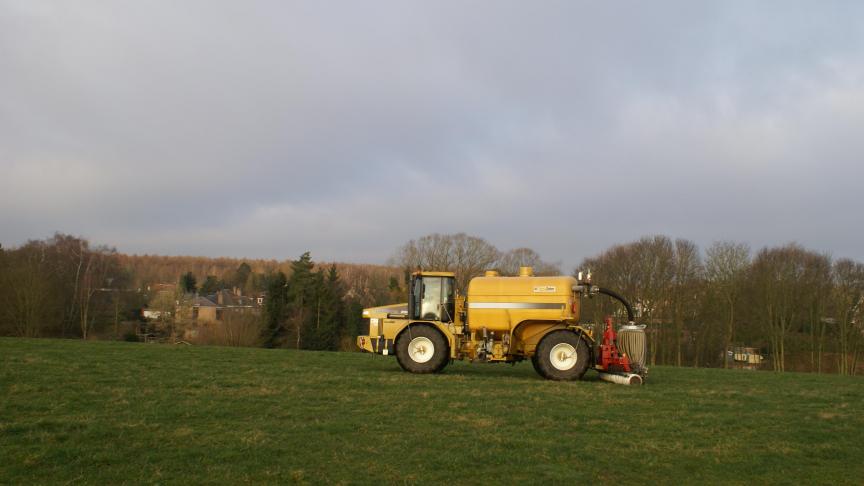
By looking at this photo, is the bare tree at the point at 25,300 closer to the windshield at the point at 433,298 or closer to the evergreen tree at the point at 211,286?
the windshield at the point at 433,298

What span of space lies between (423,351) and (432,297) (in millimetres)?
1380

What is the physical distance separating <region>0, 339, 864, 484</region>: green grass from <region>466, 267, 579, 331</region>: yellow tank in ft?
5.69

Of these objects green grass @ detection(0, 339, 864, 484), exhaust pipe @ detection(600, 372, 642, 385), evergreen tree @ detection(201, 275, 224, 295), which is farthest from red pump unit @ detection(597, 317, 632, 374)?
evergreen tree @ detection(201, 275, 224, 295)

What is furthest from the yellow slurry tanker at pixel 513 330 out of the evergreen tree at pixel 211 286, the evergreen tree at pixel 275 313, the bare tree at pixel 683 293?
the evergreen tree at pixel 211 286

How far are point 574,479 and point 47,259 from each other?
206 ft

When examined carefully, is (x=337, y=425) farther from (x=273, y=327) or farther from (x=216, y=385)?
(x=273, y=327)

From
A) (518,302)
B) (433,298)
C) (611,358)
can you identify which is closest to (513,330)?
(518,302)

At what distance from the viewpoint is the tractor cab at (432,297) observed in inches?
659

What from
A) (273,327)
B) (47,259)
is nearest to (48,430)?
(273,327)

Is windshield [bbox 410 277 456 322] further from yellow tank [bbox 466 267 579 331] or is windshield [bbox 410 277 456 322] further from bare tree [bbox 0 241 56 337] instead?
bare tree [bbox 0 241 56 337]

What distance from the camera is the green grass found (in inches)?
268

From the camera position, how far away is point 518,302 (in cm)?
1595

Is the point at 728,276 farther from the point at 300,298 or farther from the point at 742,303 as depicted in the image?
the point at 300,298

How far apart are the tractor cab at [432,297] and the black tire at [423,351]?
47 cm
